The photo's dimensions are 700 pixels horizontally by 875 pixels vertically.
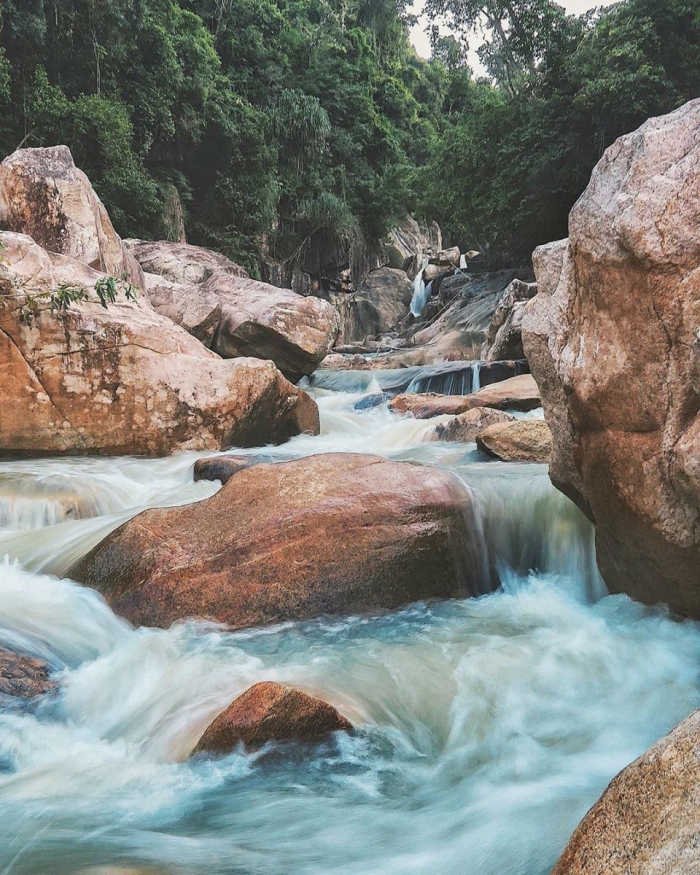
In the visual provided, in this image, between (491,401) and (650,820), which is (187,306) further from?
(650,820)

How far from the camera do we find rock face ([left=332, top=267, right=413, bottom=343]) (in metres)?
27.2

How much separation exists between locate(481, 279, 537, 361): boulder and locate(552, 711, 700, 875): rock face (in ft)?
36.6

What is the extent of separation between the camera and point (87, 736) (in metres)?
2.81

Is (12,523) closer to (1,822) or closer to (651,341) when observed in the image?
(1,822)

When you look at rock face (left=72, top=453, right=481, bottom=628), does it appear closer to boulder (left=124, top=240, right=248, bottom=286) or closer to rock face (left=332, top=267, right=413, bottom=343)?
boulder (left=124, top=240, right=248, bottom=286)

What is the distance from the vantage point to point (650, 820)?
1301 mm

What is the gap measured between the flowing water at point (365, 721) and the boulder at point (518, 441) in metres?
1.48

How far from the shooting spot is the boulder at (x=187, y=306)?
11365 mm

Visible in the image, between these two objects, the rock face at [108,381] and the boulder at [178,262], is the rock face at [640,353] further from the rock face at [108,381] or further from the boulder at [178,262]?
the boulder at [178,262]

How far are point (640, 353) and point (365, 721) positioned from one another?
207cm

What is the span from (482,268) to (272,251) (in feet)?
27.1

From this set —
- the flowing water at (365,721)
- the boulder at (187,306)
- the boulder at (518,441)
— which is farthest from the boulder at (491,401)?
the flowing water at (365,721)

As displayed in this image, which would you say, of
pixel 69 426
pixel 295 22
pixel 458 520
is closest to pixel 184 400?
pixel 69 426

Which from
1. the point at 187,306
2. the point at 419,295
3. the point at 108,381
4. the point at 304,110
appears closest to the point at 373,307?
the point at 419,295
